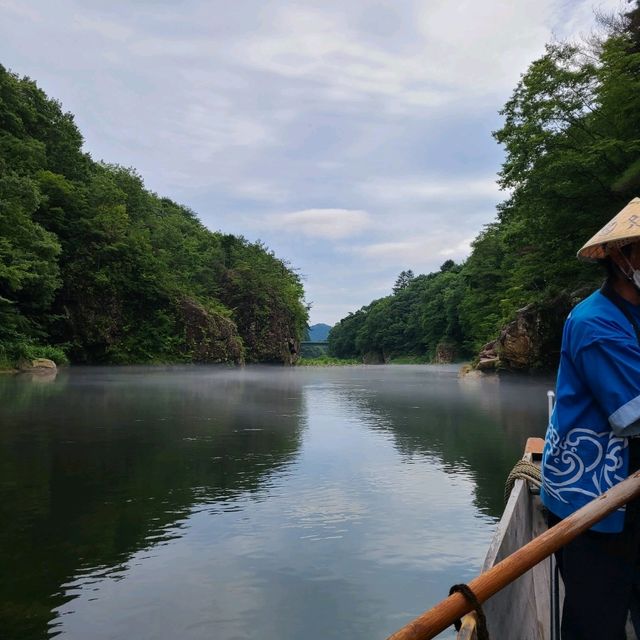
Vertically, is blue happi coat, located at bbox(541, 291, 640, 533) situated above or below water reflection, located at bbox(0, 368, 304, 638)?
above

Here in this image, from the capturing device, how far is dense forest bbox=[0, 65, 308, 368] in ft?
89.7

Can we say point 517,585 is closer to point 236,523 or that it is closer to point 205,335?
point 236,523

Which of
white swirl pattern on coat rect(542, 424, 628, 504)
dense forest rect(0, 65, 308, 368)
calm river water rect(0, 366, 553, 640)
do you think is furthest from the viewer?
dense forest rect(0, 65, 308, 368)

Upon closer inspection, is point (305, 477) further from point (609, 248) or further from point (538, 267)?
point (538, 267)

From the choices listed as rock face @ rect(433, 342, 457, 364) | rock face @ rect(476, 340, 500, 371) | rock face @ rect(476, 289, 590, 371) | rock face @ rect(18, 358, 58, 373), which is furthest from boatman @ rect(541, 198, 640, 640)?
rock face @ rect(433, 342, 457, 364)

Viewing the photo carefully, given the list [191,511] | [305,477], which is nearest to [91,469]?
[191,511]

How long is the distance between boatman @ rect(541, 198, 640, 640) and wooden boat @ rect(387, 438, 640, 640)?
121 millimetres

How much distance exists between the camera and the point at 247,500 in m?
6.57

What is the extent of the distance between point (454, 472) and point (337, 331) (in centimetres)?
13387

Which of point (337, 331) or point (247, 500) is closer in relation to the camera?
point (247, 500)

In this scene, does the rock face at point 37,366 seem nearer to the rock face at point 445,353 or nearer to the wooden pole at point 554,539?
the wooden pole at point 554,539

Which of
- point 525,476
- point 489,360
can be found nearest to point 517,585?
point 525,476

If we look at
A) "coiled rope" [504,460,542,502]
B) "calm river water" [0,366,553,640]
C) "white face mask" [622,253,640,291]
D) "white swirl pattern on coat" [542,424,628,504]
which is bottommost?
"calm river water" [0,366,553,640]

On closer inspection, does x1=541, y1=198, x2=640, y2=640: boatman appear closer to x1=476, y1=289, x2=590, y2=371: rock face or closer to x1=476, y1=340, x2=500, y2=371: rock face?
x1=476, y1=289, x2=590, y2=371: rock face
